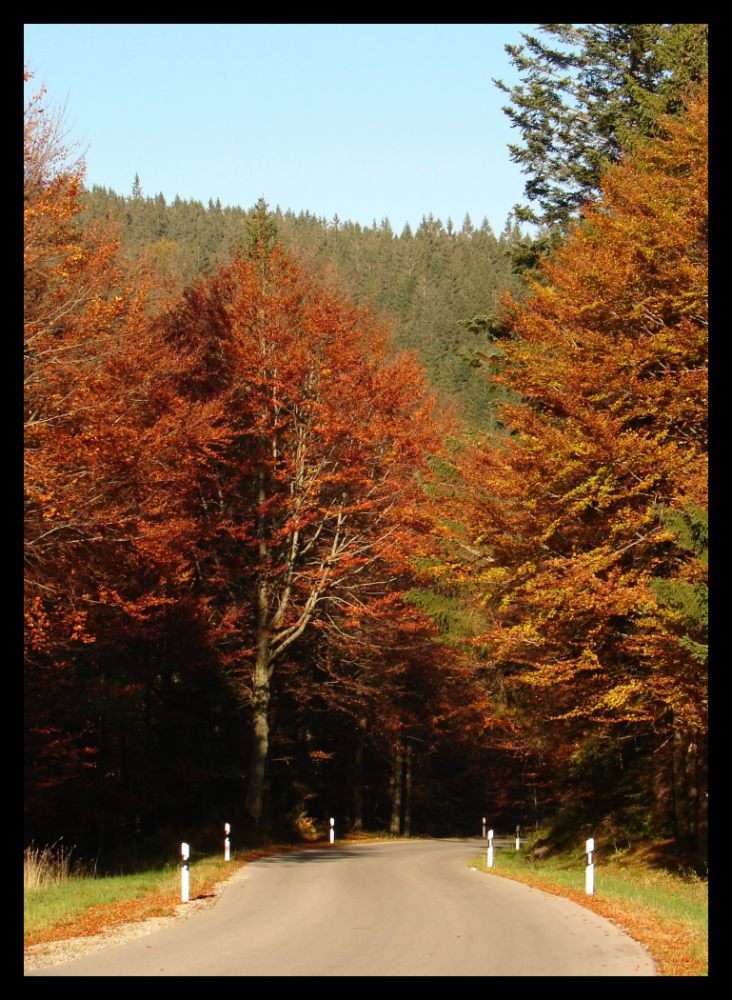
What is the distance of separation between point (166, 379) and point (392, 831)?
27.3 metres

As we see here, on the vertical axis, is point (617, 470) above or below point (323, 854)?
above

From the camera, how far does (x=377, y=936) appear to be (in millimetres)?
11734

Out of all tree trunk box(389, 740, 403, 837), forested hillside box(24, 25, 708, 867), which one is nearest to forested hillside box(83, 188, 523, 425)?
tree trunk box(389, 740, 403, 837)

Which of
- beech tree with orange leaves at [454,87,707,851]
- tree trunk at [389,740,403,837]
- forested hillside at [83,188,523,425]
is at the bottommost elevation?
tree trunk at [389,740,403,837]

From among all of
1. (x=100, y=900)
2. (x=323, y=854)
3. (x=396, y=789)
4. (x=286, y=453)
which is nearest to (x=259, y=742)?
(x=323, y=854)

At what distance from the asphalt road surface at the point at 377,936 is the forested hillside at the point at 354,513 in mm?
4275

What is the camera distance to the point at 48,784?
23328 millimetres

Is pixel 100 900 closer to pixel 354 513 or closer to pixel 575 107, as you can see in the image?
pixel 354 513

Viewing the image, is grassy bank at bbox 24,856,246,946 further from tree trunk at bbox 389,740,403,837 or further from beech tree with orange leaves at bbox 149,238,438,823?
tree trunk at bbox 389,740,403,837

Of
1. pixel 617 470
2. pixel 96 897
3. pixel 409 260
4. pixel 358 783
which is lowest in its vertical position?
pixel 358 783

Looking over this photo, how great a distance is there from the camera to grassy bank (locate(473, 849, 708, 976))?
10945 mm

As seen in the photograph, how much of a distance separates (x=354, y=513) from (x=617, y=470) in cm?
1198

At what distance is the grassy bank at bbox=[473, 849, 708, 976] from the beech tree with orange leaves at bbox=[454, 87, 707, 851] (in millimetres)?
1684
